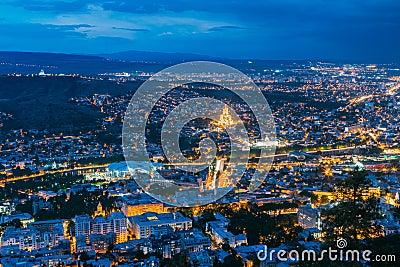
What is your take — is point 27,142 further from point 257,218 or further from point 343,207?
point 343,207

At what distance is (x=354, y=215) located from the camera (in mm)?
2826

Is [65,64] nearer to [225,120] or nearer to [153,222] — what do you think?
[225,120]

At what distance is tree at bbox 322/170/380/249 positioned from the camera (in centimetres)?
281

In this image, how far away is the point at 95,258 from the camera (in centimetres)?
586

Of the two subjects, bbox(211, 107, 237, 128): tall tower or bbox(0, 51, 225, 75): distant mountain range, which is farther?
bbox(0, 51, 225, 75): distant mountain range

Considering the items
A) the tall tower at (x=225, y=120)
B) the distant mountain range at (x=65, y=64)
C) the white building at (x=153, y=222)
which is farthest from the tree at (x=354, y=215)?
the distant mountain range at (x=65, y=64)

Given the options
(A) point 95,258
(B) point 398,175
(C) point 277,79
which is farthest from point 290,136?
(C) point 277,79

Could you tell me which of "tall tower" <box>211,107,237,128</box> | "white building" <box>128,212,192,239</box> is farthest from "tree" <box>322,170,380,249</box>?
"tall tower" <box>211,107,237,128</box>

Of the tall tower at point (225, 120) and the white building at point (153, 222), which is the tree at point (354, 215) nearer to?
the white building at point (153, 222)

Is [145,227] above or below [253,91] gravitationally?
below

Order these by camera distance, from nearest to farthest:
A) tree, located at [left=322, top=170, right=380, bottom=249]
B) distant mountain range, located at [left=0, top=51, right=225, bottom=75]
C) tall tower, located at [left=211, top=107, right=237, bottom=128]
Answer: tree, located at [left=322, top=170, right=380, bottom=249] < tall tower, located at [left=211, top=107, right=237, bottom=128] < distant mountain range, located at [left=0, top=51, right=225, bottom=75]

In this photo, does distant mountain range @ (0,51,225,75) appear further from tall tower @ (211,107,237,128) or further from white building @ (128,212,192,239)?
white building @ (128,212,192,239)

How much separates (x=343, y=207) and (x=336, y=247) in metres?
0.22

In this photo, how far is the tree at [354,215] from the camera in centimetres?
281
